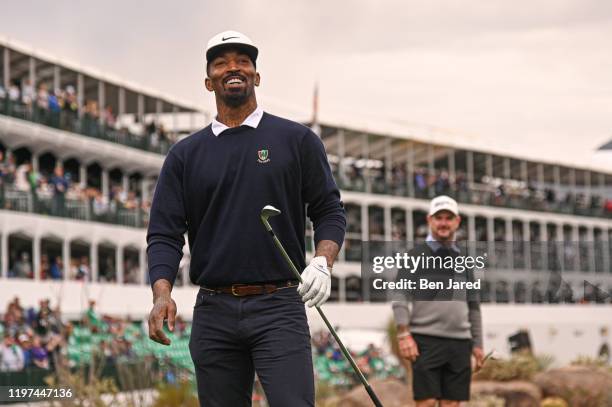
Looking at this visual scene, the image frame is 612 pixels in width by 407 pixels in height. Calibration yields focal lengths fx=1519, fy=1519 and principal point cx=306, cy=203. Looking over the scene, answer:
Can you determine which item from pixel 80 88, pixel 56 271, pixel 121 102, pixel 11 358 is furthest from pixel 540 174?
pixel 11 358

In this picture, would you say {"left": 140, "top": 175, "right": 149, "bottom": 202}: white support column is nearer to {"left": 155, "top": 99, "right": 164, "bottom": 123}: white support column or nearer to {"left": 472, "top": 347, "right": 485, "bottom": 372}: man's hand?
{"left": 155, "top": 99, "right": 164, "bottom": 123}: white support column

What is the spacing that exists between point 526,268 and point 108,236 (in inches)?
859

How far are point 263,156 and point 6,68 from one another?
38.2 meters

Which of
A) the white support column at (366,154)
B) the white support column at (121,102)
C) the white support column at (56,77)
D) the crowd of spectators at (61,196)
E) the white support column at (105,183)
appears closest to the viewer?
the crowd of spectators at (61,196)

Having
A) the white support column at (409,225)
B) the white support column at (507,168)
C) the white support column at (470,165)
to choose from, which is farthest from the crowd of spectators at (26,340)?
the white support column at (507,168)

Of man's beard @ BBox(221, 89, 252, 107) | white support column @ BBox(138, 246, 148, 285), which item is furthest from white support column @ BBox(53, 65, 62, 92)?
man's beard @ BBox(221, 89, 252, 107)

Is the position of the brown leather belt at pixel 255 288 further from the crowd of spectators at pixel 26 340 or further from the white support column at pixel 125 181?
the white support column at pixel 125 181

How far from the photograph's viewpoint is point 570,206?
72.1 m

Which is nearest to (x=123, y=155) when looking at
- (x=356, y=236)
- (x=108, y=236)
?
(x=108, y=236)

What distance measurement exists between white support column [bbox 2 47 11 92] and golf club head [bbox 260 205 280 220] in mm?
36775

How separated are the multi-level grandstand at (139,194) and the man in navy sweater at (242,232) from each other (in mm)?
11739

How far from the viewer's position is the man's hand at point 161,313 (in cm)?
552

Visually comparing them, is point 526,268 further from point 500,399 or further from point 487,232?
point 487,232

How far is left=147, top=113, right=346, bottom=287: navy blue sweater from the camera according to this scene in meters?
5.76
